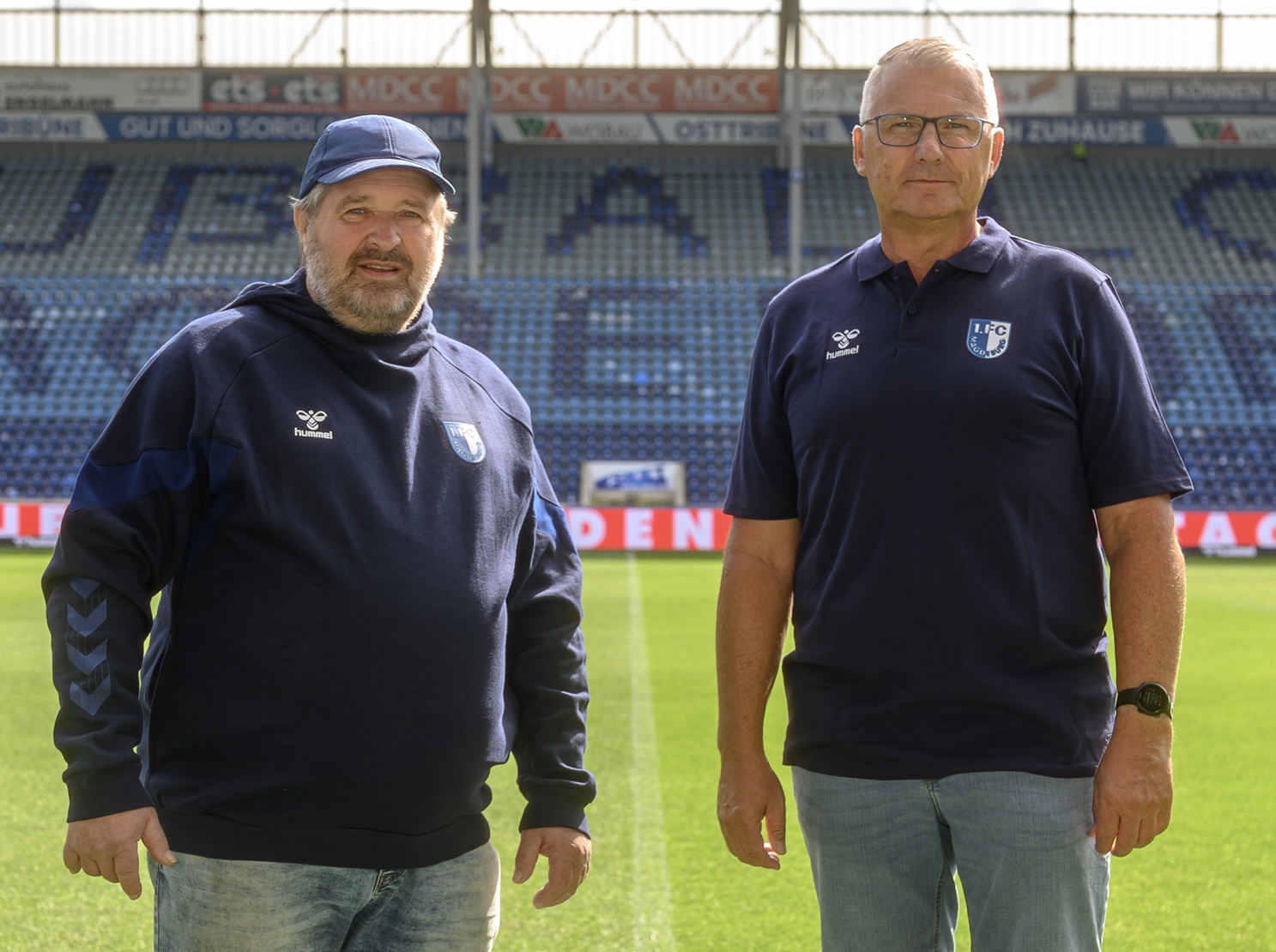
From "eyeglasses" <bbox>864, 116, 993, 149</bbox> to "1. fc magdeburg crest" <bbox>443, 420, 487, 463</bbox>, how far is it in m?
0.91

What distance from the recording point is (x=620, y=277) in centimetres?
2788

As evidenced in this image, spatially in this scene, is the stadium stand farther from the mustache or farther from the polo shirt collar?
the mustache

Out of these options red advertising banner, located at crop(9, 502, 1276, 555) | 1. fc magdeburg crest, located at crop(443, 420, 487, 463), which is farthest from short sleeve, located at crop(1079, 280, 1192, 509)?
red advertising banner, located at crop(9, 502, 1276, 555)

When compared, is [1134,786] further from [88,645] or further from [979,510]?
[88,645]

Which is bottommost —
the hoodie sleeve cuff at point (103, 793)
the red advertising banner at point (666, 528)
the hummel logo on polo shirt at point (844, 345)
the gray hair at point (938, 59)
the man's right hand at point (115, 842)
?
the red advertising banner at point (666, 528)

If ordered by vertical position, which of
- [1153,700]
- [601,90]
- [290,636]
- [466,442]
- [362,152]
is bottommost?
[1153,700]

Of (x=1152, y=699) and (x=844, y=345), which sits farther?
(x=844, y=345)

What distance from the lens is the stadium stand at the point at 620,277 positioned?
23.5 meters

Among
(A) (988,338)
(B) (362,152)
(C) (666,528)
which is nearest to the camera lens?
(A) (988,338)

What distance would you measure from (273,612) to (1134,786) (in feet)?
4.61

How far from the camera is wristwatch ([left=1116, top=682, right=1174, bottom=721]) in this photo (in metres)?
2.20

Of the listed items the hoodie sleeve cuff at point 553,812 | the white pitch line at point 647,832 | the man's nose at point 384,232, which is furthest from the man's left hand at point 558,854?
the white pitch line at point 647,832

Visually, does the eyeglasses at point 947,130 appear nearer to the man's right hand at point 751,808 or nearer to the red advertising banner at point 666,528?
the man's right hand at point 751,808

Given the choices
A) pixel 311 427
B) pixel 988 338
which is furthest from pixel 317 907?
pixel 988 338
